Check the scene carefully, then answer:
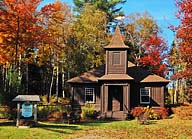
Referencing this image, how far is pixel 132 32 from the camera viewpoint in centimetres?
5716

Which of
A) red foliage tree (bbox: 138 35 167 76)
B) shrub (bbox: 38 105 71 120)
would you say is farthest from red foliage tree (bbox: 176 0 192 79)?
red foliage tree (bbox: 138 35 167 76)

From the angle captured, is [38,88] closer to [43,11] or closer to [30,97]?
[43,11]

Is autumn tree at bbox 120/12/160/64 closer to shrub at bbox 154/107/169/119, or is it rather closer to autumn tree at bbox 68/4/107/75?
autumn tree at bbox 68/4/107/75

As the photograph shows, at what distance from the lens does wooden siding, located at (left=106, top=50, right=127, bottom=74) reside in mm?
36844

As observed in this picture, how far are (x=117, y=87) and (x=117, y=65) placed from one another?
2372 millimetres

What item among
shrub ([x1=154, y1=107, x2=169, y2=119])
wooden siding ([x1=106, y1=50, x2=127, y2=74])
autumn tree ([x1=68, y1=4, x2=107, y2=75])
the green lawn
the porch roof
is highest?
autumn tree ([x1=68, y1=4, x2=107, y2=75])

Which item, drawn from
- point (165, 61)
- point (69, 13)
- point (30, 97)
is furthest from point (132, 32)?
point (30, 97)

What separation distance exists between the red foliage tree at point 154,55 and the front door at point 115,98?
50.6 ft

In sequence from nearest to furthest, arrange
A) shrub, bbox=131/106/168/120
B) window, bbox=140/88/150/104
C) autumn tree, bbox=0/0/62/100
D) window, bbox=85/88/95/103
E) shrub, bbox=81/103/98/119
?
shrub, bbox=131/106/168/120 < shrub, bbox=81/103/98/119 < window, bbox=140/88/150/104 < window, bbox=85/88/95/103 < autumn tree, bbox=0/0/62/100

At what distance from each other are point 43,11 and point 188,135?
2403cm

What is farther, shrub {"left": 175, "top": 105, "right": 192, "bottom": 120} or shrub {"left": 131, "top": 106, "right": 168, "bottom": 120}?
shrub {"left": 131, "top": 106, "right": 168, "bottom": 120}

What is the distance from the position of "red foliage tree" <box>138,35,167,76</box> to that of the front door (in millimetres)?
15409

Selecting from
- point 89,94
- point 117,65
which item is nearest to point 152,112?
point 117,65

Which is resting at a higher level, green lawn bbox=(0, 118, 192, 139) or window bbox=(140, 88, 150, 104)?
window bbox=(140, 88, 150, 104)
